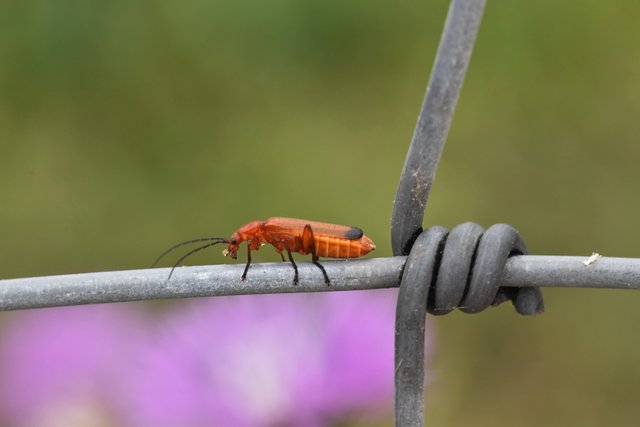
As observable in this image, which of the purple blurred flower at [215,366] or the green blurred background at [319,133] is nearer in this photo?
the purple blurred flower at [215,366]

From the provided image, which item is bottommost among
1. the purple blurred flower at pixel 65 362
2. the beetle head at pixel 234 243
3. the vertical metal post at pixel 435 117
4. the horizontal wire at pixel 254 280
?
the purple blurred flower at pixel 65 362

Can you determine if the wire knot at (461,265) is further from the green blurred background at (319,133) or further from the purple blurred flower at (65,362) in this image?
the green blurred background at (319,133)

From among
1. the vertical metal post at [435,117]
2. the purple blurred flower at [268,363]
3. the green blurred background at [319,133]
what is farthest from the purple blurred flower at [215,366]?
the green blurred background at [319,133]

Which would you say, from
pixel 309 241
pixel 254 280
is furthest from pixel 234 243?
pixel 254 280

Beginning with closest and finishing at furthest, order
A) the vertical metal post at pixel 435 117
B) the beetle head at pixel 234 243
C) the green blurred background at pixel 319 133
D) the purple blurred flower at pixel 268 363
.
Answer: the vertical metal post at pixel 435 117
the purple blurred flower at pixel 268 363
the beetle head at pixel 234 243
the green blurred background at pixel 319 133

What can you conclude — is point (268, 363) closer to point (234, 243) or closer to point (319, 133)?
point (234, 243)

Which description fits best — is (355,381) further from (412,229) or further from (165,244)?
(165,244)
